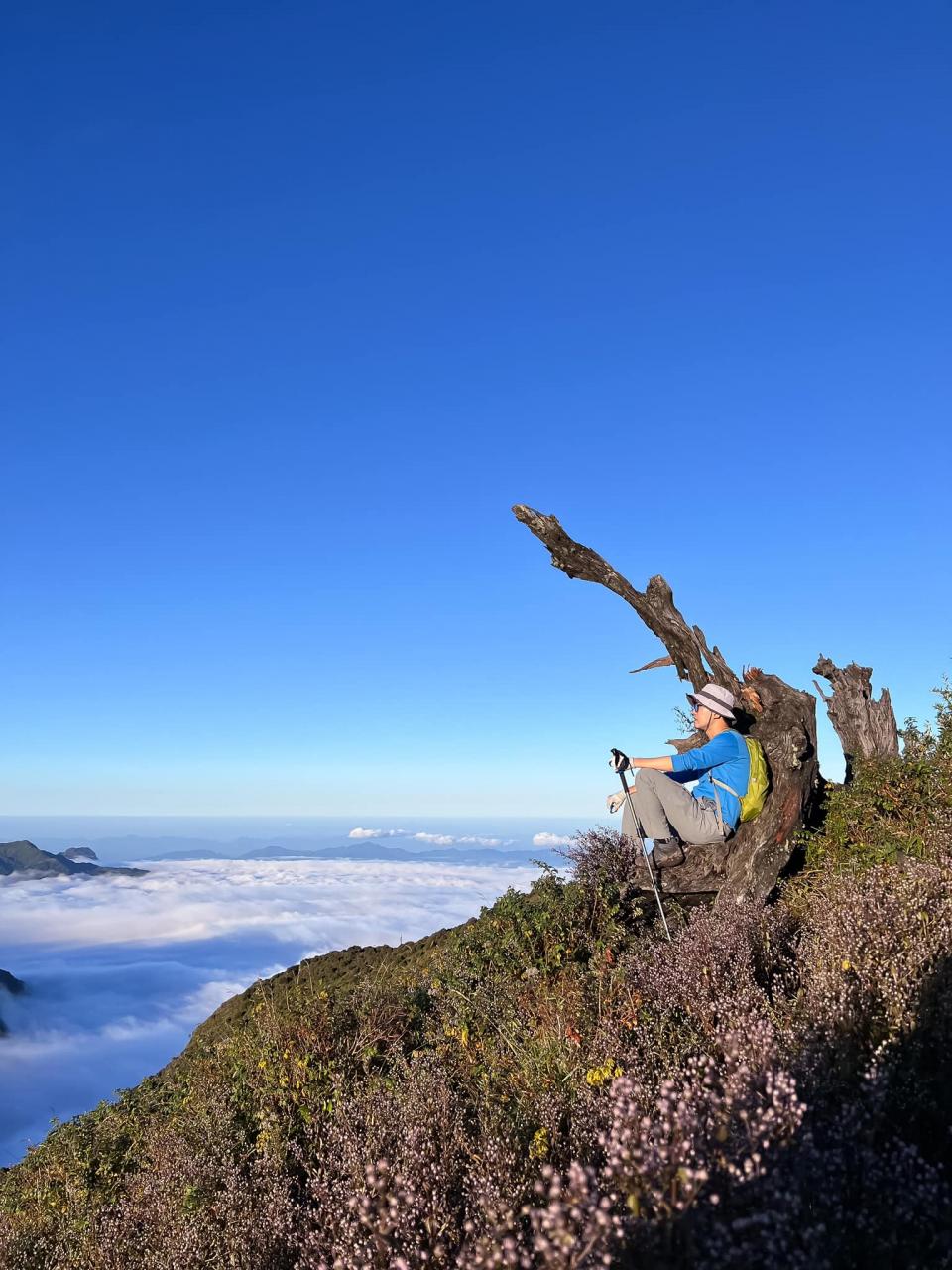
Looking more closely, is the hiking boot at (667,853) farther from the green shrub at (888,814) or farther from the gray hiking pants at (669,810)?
the green shrub at (888,814)

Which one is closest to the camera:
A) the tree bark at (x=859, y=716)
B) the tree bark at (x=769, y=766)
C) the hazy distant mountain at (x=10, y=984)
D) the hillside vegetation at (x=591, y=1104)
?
the hillside vegetation at (x=591, y=1104)

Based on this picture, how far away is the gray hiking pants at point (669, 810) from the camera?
32.9ft

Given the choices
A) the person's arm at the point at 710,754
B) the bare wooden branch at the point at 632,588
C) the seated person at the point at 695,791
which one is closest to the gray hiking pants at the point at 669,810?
the seated person at the point at 695,791

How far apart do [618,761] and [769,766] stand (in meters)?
2.22

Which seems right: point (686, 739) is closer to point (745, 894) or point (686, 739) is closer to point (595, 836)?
point (595, 836)

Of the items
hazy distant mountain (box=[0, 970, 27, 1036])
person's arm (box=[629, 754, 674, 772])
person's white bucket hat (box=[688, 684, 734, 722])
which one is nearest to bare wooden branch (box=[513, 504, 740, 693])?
person's white bucket hat (box=[688, 684, 734, 722])

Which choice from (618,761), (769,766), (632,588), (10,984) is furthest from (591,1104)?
(10,984)

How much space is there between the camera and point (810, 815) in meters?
11.1

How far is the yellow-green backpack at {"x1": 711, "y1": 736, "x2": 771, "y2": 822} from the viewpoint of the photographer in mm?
10328

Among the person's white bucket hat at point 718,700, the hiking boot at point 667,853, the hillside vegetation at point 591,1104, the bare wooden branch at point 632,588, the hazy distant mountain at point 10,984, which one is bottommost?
the hazy distant mountain at point 10,984

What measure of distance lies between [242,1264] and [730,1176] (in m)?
3.22

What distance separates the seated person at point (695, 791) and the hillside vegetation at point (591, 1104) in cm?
88

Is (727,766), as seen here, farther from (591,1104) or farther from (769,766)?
(591,1104)

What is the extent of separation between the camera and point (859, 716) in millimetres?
13180
